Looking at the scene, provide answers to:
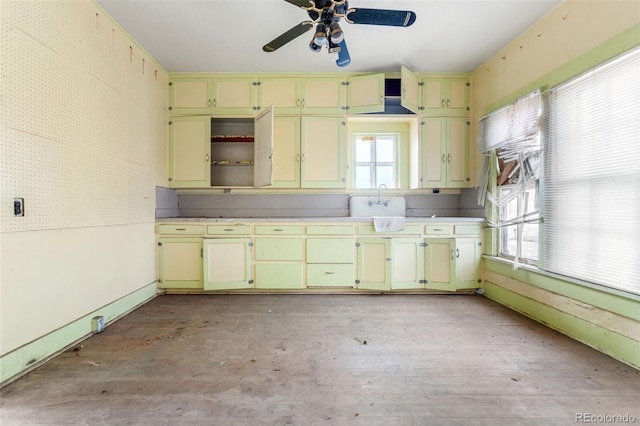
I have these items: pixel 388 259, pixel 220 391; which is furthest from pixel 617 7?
pixel 220 391

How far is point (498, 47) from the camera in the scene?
2850 millimetres

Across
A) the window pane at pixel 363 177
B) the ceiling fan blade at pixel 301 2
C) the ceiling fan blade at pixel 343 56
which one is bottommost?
the window pane at pixel 363 177

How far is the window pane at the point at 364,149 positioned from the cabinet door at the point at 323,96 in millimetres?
610

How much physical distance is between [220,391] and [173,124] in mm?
3146

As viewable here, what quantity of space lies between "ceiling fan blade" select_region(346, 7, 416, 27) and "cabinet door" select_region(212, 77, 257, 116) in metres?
1.91

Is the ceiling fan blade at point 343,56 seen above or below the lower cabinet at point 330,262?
above

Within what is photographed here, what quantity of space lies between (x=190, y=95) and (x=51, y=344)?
288 centimetres

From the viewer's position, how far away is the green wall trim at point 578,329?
1738 millimetres

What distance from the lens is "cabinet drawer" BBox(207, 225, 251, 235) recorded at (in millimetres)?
3154

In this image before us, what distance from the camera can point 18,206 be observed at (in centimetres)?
163

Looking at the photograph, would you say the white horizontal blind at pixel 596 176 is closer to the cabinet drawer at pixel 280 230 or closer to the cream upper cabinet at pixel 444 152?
the cream upper cabinet at pixel 444 152

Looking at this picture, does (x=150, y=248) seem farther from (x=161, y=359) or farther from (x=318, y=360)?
(x=318, y=360)

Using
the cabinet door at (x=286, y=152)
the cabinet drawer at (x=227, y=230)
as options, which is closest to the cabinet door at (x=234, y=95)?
the cabinet door at (x=286, y=152)

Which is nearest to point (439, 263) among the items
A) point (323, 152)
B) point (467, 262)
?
point (467, 262)
